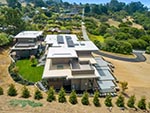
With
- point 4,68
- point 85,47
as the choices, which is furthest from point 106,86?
point 4,68

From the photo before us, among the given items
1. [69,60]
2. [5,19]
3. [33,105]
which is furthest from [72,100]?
[5,19]

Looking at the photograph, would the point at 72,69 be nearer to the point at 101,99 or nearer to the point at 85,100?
Result: the point at 101,99

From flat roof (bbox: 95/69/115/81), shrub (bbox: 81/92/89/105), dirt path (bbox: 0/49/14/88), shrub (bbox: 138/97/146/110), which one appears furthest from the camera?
flat roof (bbox: 95/69/115/81)

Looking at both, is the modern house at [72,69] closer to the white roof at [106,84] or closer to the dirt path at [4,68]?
the white roof at [106,84]

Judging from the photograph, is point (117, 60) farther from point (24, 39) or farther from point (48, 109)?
point (48, 109)

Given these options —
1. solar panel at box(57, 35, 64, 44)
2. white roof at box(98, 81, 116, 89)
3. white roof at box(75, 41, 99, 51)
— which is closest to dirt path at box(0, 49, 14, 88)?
solar panel at box(57, 35, 64, 44)

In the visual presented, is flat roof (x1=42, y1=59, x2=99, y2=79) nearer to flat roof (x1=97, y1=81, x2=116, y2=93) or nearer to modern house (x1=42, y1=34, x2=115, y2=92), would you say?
modern house (x1=42, y1=34, x2=115, y2=92)

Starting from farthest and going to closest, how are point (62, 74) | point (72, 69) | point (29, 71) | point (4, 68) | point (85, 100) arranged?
point (4, 68)
point (29, 71)
point (72, 69)
point (62, 74)
point (85, 100)
